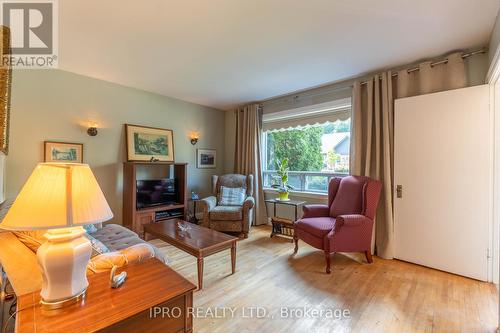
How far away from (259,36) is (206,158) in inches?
122

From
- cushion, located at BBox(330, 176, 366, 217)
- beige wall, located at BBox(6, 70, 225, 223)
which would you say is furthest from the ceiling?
cushion, located at BBox(330, 176, 366, 217)

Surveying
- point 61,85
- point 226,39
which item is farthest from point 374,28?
point 61,85

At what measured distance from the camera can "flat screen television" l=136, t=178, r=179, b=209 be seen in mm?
3643

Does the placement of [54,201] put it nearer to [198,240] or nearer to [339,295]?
[198,240]

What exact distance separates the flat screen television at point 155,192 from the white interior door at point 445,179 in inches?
139

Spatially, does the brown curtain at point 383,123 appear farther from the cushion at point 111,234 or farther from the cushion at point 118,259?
the cushion at point 111,234

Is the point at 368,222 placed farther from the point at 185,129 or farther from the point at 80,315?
the point at 185,129

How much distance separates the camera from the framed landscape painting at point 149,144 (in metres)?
3.74

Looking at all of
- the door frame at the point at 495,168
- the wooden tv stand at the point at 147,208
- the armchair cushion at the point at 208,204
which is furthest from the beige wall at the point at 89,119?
the door frame at the point at 495,168

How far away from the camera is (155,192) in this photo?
3830 mm

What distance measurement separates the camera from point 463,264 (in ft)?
7.85

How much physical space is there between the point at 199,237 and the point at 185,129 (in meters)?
2.72

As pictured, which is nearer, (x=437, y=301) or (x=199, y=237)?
(x=437, y=301)

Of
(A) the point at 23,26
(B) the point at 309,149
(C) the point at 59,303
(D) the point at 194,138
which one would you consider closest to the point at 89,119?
(A) the point at 23,26
